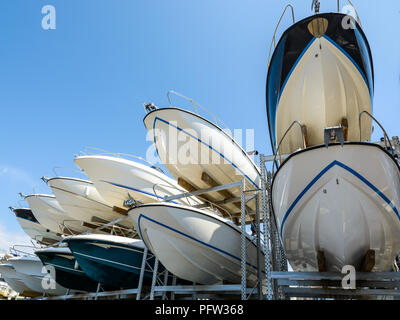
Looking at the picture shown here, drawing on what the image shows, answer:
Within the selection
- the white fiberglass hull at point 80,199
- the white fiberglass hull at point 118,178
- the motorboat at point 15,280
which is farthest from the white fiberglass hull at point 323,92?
the motorboat at point 15,280

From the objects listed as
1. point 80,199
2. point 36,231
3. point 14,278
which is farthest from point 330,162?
point 36,231

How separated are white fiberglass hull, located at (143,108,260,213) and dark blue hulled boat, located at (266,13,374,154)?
4.39 feet

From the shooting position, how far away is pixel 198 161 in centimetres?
485

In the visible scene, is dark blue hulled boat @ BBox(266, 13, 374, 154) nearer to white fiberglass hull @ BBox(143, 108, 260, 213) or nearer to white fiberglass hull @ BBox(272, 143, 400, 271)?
white fiberglass hull @ BBox(272, 143, 400, 271)

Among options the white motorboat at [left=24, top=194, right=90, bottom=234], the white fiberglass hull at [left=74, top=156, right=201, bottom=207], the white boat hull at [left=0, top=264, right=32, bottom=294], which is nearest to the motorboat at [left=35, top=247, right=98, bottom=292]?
the white motorboat at [left=24, top=194, right=90, bottom=234]

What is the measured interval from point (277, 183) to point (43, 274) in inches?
368

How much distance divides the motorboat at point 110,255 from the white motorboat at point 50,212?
11.9 feet

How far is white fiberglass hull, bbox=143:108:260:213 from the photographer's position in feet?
15.5

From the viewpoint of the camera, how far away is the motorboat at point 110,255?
5824mm

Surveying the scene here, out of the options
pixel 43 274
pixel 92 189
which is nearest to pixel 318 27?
pixel 92 189

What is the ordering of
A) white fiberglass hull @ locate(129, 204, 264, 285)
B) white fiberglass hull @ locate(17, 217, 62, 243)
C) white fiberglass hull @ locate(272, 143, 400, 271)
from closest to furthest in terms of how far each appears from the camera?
white fiberglass hull @ locate(272, 143, 400, 271) → white fiberglass hull @ locate(129, 204, 264, 285) → white fiberglass hull @ locate(17, 217, 62, 243)
